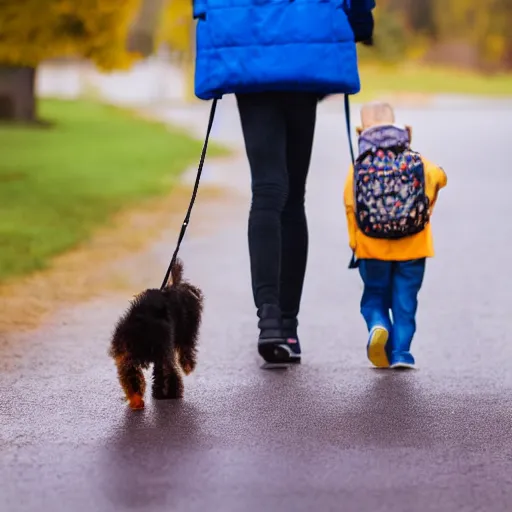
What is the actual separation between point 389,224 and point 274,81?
2.63 ft

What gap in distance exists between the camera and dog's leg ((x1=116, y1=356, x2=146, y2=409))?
4.73 metres

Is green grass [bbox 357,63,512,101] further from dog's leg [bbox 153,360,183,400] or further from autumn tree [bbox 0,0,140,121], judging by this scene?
dog's leg [bbox 153,360,183,400]

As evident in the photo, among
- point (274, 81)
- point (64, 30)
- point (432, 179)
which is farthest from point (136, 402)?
point (64, 30)

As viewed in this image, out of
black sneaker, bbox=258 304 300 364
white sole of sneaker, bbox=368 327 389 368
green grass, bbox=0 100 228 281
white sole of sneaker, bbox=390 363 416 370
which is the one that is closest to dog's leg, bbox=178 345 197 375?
black sneaker, bbox=258 304 300 364

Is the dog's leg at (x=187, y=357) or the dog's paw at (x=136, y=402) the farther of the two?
the dog's leg at (x=187, y=357)

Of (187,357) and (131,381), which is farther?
(187,357)

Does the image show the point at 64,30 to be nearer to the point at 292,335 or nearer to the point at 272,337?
the point at 292,335

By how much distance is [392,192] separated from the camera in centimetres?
557

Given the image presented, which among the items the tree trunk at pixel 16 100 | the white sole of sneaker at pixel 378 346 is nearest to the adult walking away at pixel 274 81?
the white sole of sneaker at pixel 378 346

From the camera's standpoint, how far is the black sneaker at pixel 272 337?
5.35 metres

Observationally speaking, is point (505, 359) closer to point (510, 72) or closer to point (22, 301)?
point (22, 301)

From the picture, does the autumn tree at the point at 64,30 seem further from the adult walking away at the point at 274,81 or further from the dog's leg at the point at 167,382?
the dog's leg at the point at 167,382

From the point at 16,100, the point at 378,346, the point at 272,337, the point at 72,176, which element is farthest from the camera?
the point at 16,100

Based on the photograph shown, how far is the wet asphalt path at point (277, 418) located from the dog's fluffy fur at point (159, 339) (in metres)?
0.09
